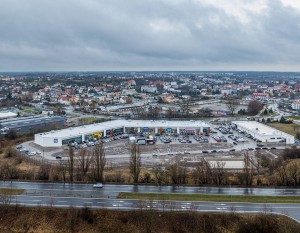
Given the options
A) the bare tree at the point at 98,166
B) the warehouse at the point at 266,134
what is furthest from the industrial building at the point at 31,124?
the warehouse at the point at 266,134

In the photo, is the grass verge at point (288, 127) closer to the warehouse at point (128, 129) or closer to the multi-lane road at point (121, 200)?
the warehouse at point (128, 129)

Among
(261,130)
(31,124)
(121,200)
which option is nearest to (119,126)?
(31,124)

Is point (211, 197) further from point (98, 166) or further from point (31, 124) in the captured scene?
point (31, 124)

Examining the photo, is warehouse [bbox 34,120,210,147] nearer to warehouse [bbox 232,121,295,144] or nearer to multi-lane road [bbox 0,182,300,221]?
warehouse [bbox 232,121,295,144]

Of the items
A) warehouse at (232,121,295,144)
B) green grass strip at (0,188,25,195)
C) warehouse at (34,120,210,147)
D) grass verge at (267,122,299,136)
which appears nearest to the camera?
green grass strip at (0,188,25,195)

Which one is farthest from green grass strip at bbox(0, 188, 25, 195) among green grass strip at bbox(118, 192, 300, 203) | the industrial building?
the industrial building
